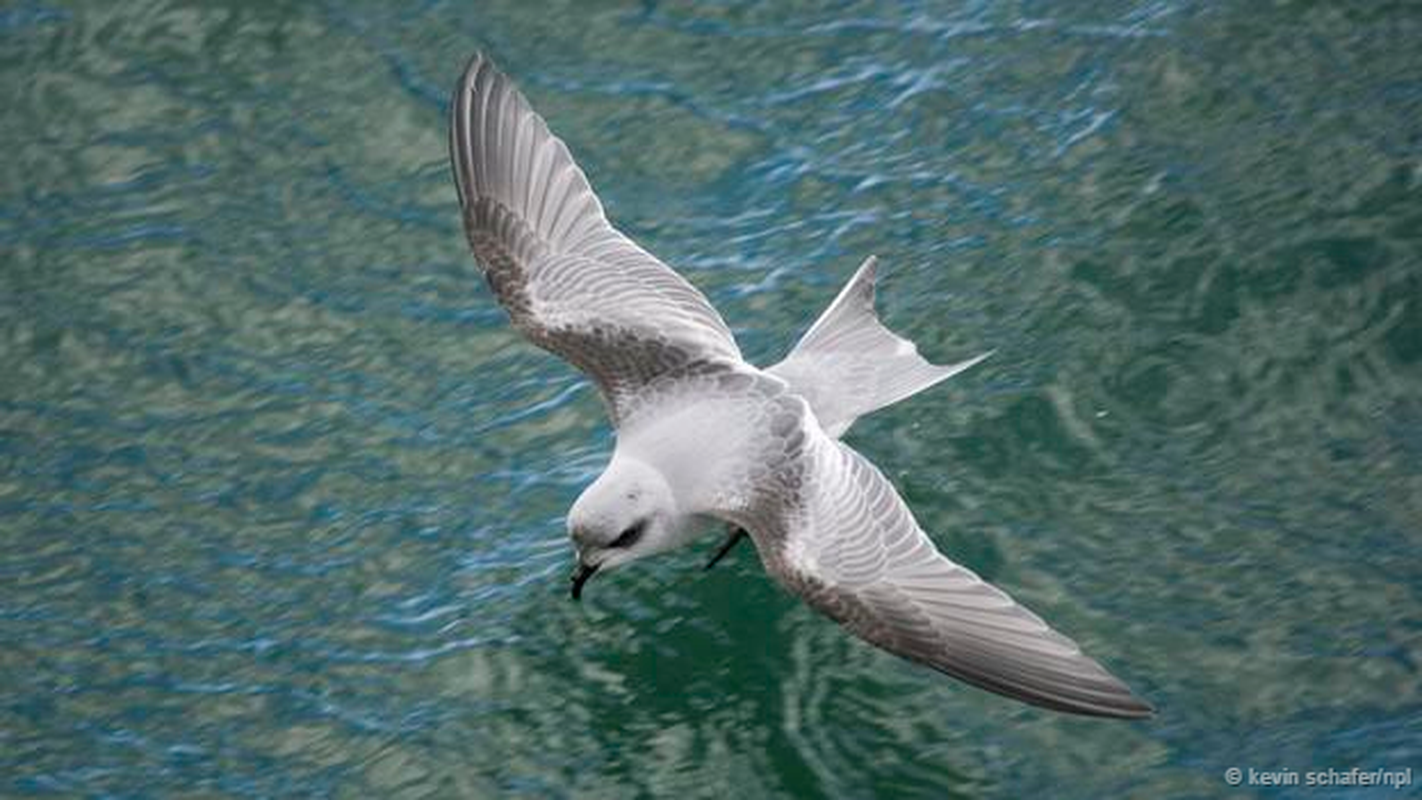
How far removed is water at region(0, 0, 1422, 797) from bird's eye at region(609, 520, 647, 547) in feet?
2.35

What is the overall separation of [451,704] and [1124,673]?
249cm

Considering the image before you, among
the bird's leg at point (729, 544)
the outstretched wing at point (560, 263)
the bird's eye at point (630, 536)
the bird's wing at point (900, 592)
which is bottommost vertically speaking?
the bird's leg at point (729, 544)

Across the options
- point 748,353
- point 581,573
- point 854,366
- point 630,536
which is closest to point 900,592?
point 630,536

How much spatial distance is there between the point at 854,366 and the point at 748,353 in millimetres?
1163

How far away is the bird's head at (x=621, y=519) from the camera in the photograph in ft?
21.6

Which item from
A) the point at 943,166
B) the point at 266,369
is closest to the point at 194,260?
the point at 266,369

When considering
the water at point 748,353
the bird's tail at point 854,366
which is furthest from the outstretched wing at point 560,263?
the water at point 748,353

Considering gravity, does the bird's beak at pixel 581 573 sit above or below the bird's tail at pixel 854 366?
below

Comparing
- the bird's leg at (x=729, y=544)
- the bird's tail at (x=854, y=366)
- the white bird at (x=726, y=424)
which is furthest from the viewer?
the bird's leg at (x=729, y=544)

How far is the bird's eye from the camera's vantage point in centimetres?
664

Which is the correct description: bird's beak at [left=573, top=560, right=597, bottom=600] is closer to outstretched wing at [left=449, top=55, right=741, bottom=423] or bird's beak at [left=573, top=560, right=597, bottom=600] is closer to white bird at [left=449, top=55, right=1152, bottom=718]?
white bird at [left=449, top=55, right=1152, bottom=718]

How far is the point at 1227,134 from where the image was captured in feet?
28.6

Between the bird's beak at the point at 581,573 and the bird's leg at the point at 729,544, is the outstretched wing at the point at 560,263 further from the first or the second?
the bird's beak at the point at 581,573

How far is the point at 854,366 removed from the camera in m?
7.40
